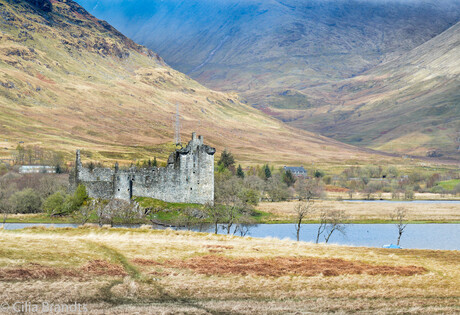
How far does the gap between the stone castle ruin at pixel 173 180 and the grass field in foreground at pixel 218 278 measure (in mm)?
48660

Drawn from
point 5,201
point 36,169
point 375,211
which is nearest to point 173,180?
point 5,201

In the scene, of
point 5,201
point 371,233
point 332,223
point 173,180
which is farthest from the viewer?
point 5,201

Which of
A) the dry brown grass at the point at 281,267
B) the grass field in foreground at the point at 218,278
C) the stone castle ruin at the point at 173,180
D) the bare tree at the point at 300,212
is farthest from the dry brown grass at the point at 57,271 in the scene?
the stone castle ruin at the point at 173,180

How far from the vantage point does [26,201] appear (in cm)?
11950

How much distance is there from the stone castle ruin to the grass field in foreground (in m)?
48.7

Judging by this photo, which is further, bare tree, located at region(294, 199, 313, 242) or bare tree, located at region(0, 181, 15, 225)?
bare tree, located at region(0, 181, 15, 225)

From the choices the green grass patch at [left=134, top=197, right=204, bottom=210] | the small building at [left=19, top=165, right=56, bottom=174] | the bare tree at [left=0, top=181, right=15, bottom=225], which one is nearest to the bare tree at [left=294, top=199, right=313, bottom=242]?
the green grass patch at [left=134, top=197, right=204, bottom=210]

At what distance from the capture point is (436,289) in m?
34.5

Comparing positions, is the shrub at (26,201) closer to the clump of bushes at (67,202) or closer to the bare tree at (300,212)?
Result: the clump of bushes at (67,202)

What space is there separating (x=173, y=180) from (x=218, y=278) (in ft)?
206

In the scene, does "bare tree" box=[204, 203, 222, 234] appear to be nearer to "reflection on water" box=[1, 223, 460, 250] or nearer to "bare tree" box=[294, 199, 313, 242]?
"reflection on water" box=[1, 223, 460, 250]

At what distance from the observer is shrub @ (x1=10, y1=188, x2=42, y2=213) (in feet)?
390

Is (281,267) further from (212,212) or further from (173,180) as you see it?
(173,180)

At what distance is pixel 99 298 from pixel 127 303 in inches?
65.4
